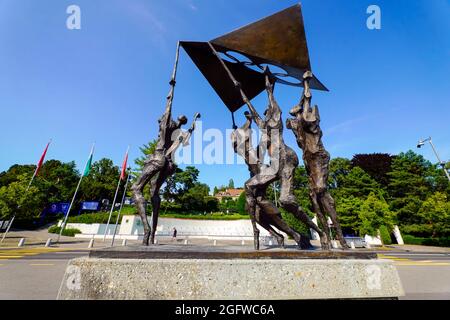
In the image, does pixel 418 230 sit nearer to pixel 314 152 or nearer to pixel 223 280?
pixel 314 152

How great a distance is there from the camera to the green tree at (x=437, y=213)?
79.6 ft

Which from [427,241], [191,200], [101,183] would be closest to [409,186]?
[427,241]

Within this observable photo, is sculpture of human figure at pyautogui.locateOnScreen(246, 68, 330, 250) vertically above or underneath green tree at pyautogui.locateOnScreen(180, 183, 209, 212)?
underneath

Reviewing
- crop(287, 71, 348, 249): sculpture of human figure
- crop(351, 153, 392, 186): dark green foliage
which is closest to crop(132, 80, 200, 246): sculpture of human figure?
crop(287, 71, 348, 249): sculpture of human figure

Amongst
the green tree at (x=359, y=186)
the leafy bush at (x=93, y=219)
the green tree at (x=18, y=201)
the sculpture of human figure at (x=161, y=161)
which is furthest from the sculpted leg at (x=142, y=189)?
the green tree at (x=359, y=186)

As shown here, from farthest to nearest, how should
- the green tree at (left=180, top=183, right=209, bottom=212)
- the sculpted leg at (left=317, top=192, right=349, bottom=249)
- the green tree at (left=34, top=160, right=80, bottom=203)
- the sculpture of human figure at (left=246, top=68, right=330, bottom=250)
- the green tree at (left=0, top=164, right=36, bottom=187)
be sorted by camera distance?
the green tree at (left=0, top=164, right=36, bottom=187) → the green tree at (left=34, top=160, right=80, bottom=203) → the green tree at (left=180, top=183, right=209, bottom=212) → the sculpted leg at (left=317, top=192, right=349, bottom=249) → the sculpture of human figure at (left=246, top=68, right=330, bottom=250)

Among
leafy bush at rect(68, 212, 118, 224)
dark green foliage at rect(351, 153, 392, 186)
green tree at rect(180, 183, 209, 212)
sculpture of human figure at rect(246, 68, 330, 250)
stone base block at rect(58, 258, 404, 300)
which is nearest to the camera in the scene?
stone base block at rect(58, 258, 404, 300)

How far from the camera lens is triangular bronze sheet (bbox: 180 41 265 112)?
8.00 metres

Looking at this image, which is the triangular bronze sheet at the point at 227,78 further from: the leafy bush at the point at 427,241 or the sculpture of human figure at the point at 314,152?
the leafy bush at the point at 427,241

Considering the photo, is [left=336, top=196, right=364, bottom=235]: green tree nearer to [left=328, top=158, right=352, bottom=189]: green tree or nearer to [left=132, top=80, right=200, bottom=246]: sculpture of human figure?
[left=328, top=158, right=352, bottom=189]: green tree

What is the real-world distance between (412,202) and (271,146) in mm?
32928

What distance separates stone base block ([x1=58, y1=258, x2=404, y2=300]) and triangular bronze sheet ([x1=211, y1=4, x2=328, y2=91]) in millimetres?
5116

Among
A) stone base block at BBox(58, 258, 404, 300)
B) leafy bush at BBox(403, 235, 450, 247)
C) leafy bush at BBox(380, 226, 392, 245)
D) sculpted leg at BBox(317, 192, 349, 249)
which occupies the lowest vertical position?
stone base block at BBox(58, 258, 404, 300)
